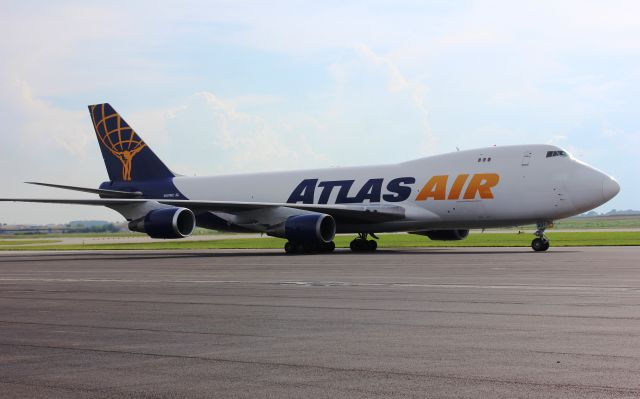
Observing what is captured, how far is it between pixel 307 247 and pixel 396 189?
475cm

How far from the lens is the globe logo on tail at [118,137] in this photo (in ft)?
152

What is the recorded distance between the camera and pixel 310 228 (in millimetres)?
34562

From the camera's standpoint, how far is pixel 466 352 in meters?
8.43

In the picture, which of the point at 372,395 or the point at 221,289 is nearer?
the point at 372,395

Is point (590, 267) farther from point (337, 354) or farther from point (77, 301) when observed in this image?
point (337, 354)

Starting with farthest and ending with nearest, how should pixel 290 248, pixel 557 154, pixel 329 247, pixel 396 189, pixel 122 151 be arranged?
pixel 122 151 < pixel 329 247 < pixel 396 189 < pixel 290 248 < pixel 557 154

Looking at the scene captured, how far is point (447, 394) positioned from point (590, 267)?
16.6m

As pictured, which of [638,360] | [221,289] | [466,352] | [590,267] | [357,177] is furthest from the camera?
[357,177]

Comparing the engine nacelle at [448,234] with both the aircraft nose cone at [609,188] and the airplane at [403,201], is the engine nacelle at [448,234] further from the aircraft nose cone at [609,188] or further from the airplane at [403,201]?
the aircraft nose cone at [609,188]

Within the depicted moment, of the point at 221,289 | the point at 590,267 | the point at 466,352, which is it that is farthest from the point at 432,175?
the point at 466,352

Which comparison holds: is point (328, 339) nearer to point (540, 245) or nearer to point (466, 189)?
point (540, 245)

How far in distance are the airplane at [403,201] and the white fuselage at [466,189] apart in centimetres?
4

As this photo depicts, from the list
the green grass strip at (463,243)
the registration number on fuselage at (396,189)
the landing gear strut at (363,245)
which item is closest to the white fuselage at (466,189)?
the registration number on fuselage at (396,189)

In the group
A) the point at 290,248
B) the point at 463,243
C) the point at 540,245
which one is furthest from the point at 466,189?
the point at 463,243
